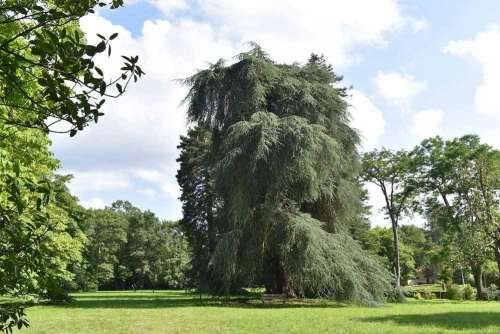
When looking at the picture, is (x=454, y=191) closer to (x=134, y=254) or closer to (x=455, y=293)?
(x=455, y=293)

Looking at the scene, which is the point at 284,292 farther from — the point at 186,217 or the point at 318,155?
the point at 186,217

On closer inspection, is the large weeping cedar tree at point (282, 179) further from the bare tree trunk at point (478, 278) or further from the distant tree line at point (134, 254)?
the distant tree line at point (134, 254)

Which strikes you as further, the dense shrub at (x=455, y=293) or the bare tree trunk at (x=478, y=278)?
the dense shrub at (x=455, y=293)

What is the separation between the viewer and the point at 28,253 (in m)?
2.42

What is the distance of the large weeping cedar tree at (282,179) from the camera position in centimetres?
1981

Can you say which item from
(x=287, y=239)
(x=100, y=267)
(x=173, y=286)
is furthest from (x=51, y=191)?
(x=173, y=286)

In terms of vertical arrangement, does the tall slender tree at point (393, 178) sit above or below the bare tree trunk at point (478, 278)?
above

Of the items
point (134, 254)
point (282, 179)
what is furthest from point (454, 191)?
point (134, 254)

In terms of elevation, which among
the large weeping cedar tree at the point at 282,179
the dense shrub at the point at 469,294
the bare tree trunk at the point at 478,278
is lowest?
the dense shrub at the point at 469,294

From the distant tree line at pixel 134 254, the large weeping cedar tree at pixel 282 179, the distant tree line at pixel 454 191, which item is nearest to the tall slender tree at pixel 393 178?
the distant tree line at pixel 454 191

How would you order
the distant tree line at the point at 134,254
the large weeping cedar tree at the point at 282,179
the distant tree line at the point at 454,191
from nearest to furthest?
1. the large weeping cedar tree at the point at 282,179
2. the distant tree line at the point at 454,191
3. the distant tree line at the point at 134,254

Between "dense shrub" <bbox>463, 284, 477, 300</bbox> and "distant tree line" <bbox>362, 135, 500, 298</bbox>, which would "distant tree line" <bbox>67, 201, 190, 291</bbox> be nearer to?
"distant tree line" <bbox>362, 135, 500, 298</bbox>

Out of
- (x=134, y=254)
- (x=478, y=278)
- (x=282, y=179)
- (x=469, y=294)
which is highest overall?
(x=282, y=179)

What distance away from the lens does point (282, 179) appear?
20125 mm
